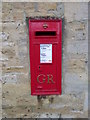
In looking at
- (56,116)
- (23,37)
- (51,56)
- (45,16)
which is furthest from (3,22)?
(56,116)

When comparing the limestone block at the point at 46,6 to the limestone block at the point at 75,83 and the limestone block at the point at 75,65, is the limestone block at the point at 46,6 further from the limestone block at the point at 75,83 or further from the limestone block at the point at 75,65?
the limestone block at the point at 75,83

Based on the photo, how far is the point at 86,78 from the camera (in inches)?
164

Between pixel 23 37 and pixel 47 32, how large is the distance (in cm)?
40

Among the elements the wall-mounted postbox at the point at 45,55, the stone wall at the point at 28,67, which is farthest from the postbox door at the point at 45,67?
the stone wall at the point at 28,67

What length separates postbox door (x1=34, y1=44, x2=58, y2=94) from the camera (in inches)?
156

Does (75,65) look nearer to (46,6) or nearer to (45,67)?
(45,67)

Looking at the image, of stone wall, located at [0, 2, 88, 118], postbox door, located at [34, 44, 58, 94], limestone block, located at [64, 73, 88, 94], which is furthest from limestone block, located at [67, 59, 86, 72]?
postbox door, located at [34, 44, 58, 94]

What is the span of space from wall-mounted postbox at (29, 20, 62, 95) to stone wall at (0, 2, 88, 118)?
131 millimetres

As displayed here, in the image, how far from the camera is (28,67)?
4113 mm

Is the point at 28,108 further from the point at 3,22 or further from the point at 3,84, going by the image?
the point at 3,22

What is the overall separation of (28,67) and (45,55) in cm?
36

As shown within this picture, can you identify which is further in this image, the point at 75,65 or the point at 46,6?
the point at 75,65

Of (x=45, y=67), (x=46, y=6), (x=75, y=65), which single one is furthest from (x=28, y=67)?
(x=46, y=6)

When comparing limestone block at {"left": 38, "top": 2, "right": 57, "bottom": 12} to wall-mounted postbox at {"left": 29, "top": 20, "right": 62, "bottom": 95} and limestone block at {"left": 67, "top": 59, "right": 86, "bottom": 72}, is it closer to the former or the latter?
wall-mounted postbox at {"left": 29, "top": 20, "right": 62, "bottom": 95}
